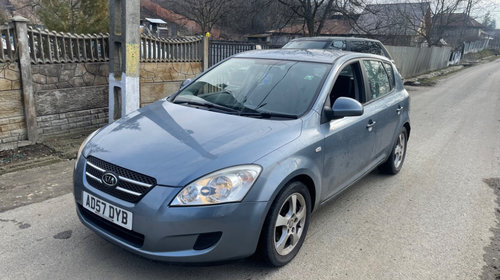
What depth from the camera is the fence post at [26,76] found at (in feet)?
17.5

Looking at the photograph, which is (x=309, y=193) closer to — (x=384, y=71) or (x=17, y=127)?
(x=384, y=71)

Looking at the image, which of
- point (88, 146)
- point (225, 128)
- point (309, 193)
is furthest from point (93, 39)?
point (309, 193)

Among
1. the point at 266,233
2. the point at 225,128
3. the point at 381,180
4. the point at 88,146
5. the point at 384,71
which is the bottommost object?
the point at 381,180

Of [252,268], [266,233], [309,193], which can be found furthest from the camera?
[309,193]

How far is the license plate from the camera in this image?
2.50m

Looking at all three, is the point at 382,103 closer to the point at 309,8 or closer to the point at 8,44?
the point at 8,44

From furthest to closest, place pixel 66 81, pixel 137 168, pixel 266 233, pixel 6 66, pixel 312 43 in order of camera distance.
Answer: pixel 312 43 < pixel 66 81 < pixel 6 66 < pixel 266 233 < pixel 137 168

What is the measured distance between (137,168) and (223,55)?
26.6ft

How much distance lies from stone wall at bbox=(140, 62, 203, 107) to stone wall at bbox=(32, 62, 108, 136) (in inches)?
30.1

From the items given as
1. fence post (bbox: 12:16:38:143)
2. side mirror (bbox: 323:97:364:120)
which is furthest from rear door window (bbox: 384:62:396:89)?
fence post (bbox: 12:16:38:143)

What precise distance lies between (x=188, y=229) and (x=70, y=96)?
15.7 ft

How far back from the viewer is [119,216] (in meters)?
2.53

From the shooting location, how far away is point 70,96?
20.5ft

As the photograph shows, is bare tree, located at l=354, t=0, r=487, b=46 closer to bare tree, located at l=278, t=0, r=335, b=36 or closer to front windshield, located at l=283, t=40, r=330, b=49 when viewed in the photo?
bare tree, located at l=278, t=0, r=335, b=36
